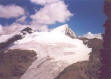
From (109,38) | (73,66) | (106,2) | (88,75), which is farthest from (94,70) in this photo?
(106,2)

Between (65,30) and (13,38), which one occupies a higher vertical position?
(65,30)

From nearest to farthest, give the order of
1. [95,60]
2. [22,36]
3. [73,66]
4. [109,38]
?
1. [109,38]
2. [73,66]
3. [95,60]
4. [22,36]

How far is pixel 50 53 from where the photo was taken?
106 ft

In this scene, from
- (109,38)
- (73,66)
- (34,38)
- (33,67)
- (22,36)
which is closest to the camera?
(109,38)

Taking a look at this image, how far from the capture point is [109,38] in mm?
22938

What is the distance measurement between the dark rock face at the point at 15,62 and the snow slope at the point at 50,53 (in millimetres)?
1179

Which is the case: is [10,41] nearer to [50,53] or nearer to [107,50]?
[50,53]

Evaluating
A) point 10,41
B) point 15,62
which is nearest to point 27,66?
point 15,62

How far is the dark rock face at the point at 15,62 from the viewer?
29656 millimetres

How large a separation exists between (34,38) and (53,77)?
49.2 feet

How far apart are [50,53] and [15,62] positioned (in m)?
5.91

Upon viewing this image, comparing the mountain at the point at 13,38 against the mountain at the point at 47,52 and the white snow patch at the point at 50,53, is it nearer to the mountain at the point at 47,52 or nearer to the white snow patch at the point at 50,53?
the mountain at the point at 47,52

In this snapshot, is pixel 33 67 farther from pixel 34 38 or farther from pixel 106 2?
pixel 106 2

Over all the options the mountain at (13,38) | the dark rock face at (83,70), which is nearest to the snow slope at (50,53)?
the mountain at (13,38)
